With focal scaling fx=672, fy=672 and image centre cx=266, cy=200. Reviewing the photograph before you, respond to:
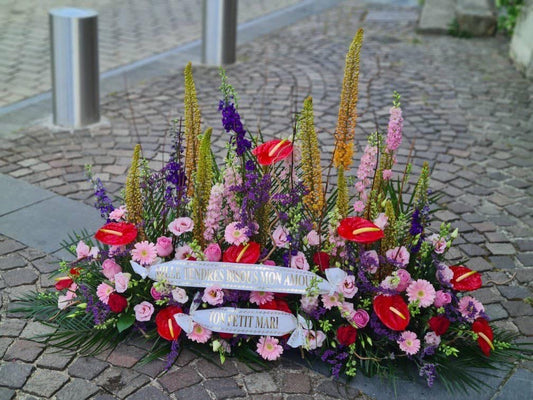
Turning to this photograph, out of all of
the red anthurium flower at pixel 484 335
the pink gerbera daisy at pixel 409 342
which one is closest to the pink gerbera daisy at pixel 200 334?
the pink gerbera daisy at pixel 409 342

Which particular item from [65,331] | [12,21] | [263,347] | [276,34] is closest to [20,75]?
[12,21]

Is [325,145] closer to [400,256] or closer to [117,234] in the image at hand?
[400,256]

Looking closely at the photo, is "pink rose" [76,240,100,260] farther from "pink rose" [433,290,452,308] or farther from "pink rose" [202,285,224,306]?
"pink rose" [433,290,452,308]

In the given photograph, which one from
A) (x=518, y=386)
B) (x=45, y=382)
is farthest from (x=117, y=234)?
(x=518, y=386)

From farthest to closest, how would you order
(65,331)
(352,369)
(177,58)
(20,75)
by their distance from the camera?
1. (177,58)
2. (20,75)
3. (65,331)
4. (352,369)

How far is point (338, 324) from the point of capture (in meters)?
3.30

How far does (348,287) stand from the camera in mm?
3215

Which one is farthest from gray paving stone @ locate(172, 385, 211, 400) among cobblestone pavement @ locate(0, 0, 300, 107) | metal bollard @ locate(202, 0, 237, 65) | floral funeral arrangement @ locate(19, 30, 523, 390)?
metal bollard @ locate(202, 0, 237, 65)

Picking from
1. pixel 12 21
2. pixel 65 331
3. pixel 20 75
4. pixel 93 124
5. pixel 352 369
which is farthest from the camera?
pixel 12 21

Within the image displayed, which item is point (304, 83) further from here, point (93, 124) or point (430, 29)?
point (430, 29)

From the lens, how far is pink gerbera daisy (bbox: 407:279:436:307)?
3.19 metres

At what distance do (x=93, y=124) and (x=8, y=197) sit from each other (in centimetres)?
174

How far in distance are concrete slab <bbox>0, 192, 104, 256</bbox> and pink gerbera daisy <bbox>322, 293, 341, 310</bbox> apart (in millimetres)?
1830

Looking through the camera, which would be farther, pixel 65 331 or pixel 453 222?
pixel 453 222
